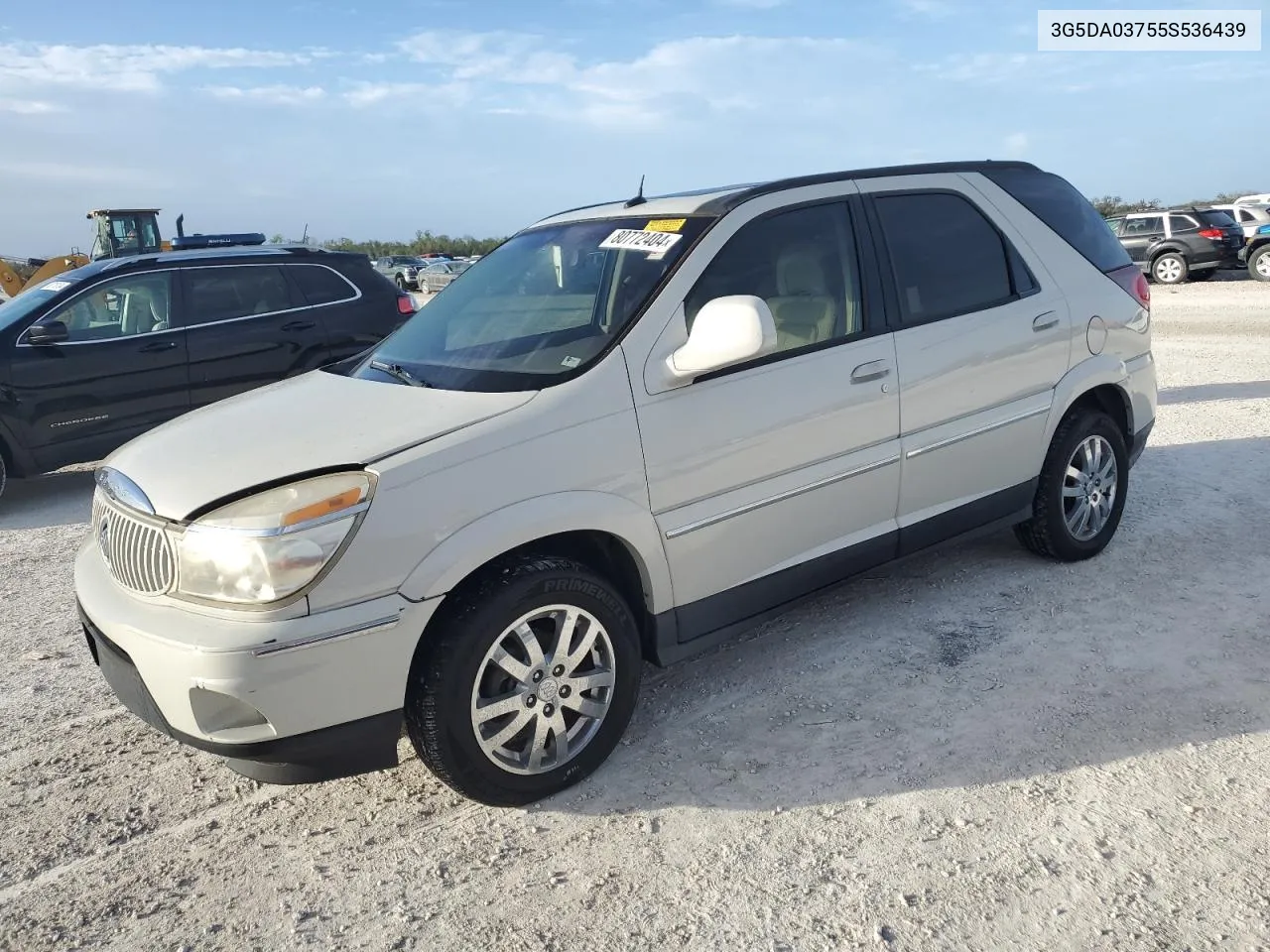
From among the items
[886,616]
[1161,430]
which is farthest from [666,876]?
[1161,430]

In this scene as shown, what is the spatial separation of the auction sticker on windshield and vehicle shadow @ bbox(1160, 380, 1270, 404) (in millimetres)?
6797

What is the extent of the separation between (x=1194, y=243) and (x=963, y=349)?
819 inches

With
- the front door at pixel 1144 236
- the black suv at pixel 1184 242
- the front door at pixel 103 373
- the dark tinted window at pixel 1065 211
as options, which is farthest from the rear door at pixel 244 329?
the front door at pixel 1144 236

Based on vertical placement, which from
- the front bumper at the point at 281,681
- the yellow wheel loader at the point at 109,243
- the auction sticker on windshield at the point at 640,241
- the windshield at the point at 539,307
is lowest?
the front bumper at the point at 281,681

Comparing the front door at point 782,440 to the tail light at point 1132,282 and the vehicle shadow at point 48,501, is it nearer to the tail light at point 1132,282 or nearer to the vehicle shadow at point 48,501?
the tail light at point 1132,282

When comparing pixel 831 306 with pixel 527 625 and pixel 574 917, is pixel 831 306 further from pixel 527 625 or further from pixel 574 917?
pixel 574 917

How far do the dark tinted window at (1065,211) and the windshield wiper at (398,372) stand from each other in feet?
9.17

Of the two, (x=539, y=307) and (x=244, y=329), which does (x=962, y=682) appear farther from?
(x=244, y=329)

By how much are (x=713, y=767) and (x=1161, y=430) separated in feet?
19.1

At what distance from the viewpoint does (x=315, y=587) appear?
8.59 feet

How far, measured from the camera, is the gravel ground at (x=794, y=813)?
255cm

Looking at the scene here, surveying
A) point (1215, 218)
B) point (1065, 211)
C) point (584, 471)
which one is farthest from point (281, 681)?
point (1215, 218)

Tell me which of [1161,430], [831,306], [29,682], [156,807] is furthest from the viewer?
[1161,430]

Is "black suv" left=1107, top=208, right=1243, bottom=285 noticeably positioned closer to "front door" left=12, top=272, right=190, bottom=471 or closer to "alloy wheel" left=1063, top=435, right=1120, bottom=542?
"alloy wheel" left=1063, top=435, right=1120, bottom=542
